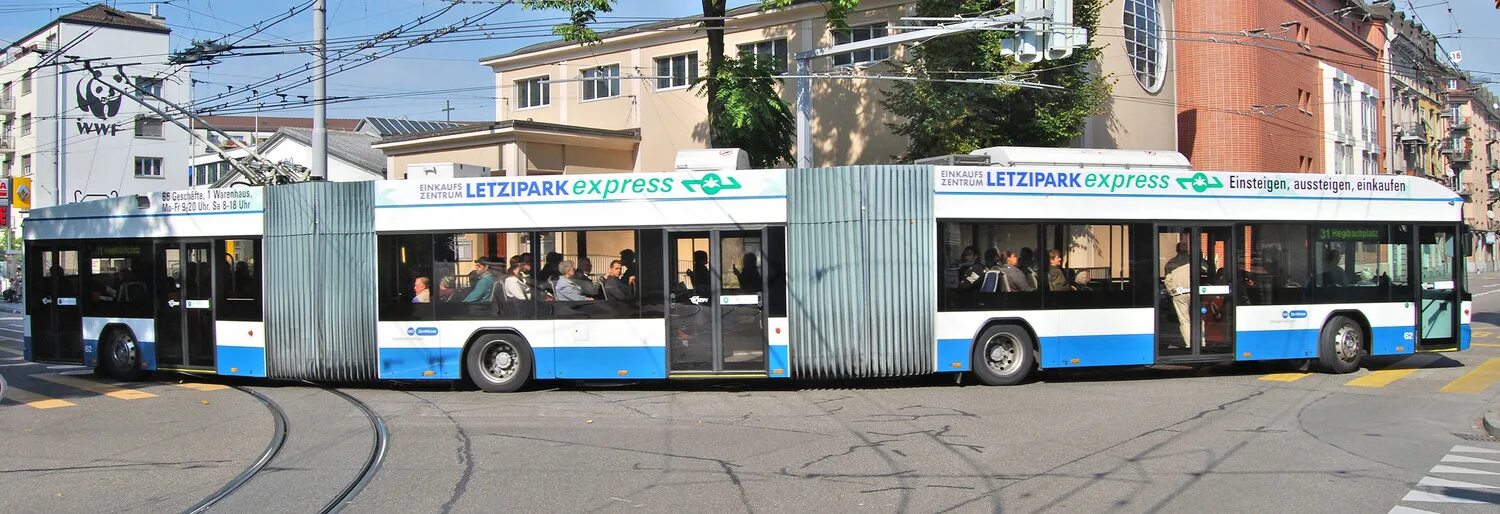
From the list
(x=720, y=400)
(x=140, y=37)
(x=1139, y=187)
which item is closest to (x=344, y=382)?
(x=720, y=400)

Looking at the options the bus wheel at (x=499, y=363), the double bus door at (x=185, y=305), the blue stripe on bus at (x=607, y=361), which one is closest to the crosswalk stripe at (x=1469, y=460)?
the blue stripe on bus at (x=607, y=361)

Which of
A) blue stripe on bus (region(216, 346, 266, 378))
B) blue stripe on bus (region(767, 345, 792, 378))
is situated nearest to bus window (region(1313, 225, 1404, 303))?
blue stripe on bus (region(767, 345, 792, 378))

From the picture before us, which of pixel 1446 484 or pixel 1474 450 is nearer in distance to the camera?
pixel 1446 484

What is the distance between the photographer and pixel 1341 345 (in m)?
14.7

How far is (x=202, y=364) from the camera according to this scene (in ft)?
48.6

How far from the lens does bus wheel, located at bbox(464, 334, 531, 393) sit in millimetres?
13672

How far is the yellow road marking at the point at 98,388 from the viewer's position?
1392 centimetres

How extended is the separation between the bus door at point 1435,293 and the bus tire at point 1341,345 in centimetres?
100

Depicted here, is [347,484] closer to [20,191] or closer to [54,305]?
[54,305]

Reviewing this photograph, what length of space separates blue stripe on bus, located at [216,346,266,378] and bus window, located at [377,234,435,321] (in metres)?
1.93

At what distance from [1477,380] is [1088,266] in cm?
546

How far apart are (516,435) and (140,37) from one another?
57842 mm

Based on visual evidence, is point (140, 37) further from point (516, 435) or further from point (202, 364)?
point (516, 435)

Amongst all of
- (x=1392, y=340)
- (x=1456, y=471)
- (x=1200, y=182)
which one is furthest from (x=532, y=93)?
(x=1456, y=471)
